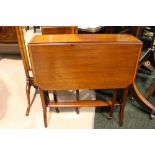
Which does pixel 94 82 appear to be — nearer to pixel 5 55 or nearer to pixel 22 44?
pixel 22 44

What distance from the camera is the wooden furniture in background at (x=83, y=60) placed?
45.3 inches

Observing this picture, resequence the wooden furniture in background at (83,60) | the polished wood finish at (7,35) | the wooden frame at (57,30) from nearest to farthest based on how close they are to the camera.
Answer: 1. the wooden furniture in background at (83,60)
2. the wooden frame at (57,30)
3. the polished wood finish at (7,35)

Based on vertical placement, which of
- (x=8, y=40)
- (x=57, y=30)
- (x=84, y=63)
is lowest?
(x=8, y=40)

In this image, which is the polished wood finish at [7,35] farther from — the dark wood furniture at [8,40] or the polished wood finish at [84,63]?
the polished wood finish at [84,63]

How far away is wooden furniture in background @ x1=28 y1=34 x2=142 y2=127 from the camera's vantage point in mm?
1151

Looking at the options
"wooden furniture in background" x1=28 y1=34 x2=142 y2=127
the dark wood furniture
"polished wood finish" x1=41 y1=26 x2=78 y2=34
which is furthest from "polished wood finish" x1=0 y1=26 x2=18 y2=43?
"wooden furniture in background" x1=28 y1=34 x2=142 y2=127

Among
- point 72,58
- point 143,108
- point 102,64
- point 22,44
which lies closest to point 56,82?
point 72,58

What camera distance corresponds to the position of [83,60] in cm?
120

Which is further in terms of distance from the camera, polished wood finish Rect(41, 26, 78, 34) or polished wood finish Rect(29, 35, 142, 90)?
polished wood finish Rect(41, 26, 78, 34)

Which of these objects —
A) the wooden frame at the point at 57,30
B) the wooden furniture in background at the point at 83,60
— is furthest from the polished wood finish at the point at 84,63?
the wooden frame at the point at 57,30

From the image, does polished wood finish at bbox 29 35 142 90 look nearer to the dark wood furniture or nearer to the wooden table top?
the wooden table top

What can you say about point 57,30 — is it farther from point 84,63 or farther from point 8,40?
point 8,40

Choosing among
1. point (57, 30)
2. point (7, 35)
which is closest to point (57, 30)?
point (57, 30)
